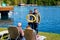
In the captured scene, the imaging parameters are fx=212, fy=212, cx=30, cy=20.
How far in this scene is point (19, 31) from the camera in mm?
7379

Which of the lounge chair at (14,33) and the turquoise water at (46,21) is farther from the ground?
the lounge chair at (14,33)

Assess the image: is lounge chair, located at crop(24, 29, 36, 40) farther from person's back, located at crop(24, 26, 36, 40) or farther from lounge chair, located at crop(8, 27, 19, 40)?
lounge chair, located at crop(8, 27, 19, 40)

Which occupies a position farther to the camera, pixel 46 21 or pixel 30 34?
pixel 46 21

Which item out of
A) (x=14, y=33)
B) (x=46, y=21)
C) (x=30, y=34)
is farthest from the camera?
(x=46, y=21)

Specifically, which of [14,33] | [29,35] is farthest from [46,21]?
[29,35]

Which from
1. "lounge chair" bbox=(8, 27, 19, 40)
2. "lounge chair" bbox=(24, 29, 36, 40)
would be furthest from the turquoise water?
"lounge chair" bbox=(24, 29, 36, 40)

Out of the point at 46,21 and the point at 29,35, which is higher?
the point at 29,35

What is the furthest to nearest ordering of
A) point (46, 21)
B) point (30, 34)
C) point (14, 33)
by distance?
1. point (46, 21)
2. point (14, 33)
3. point (30, 34)

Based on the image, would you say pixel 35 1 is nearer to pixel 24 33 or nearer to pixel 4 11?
pixel 4 11

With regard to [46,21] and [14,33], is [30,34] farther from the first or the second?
[46,21]

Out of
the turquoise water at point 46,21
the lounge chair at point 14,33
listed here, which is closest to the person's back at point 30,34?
the lounge chair at point 14,33

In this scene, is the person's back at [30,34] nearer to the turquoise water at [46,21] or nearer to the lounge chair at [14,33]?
the lounge chair at [14,33]

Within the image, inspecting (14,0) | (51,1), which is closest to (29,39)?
(14,0)

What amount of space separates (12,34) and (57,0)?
280 feet
